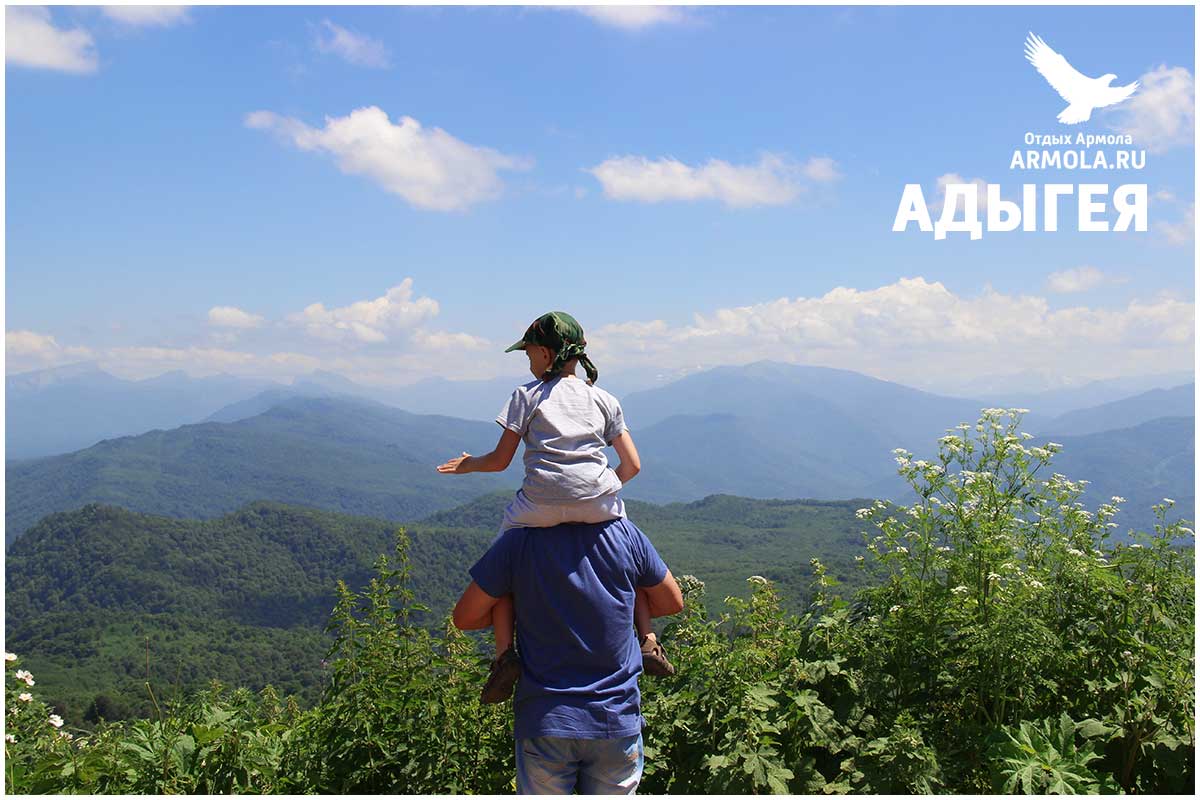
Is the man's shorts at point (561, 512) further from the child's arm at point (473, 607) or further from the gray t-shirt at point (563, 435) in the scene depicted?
the child's arm at point (473, 607)

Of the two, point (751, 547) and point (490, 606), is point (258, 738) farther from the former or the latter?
point (751, 547)

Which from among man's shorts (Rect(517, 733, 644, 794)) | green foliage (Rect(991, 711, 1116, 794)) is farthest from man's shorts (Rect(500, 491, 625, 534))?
green foliage (Rect(991, 711, 1116, 794))

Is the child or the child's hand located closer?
the child

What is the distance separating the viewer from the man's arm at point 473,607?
114 inches

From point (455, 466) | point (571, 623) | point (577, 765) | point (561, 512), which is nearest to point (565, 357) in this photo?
point (561, 512)

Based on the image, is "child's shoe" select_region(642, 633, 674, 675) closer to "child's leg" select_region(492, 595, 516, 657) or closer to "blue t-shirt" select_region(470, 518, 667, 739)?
"blue t-shirt" select_region(470, 518, 667, 739)

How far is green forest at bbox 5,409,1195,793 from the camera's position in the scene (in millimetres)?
3662

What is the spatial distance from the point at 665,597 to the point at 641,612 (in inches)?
4.4

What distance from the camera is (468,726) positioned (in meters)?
4.00

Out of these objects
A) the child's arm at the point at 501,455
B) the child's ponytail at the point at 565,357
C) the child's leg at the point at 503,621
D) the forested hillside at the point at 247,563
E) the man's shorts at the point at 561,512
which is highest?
the child's ponytail at the point at 565,357

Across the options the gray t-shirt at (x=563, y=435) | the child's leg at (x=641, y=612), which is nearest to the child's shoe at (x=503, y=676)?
the child's leg at (x=641, y=612)

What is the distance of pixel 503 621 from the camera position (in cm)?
298

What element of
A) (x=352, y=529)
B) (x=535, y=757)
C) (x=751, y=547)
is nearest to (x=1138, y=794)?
(x=535, y=757)

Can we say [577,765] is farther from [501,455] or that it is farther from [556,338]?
[556,338]
